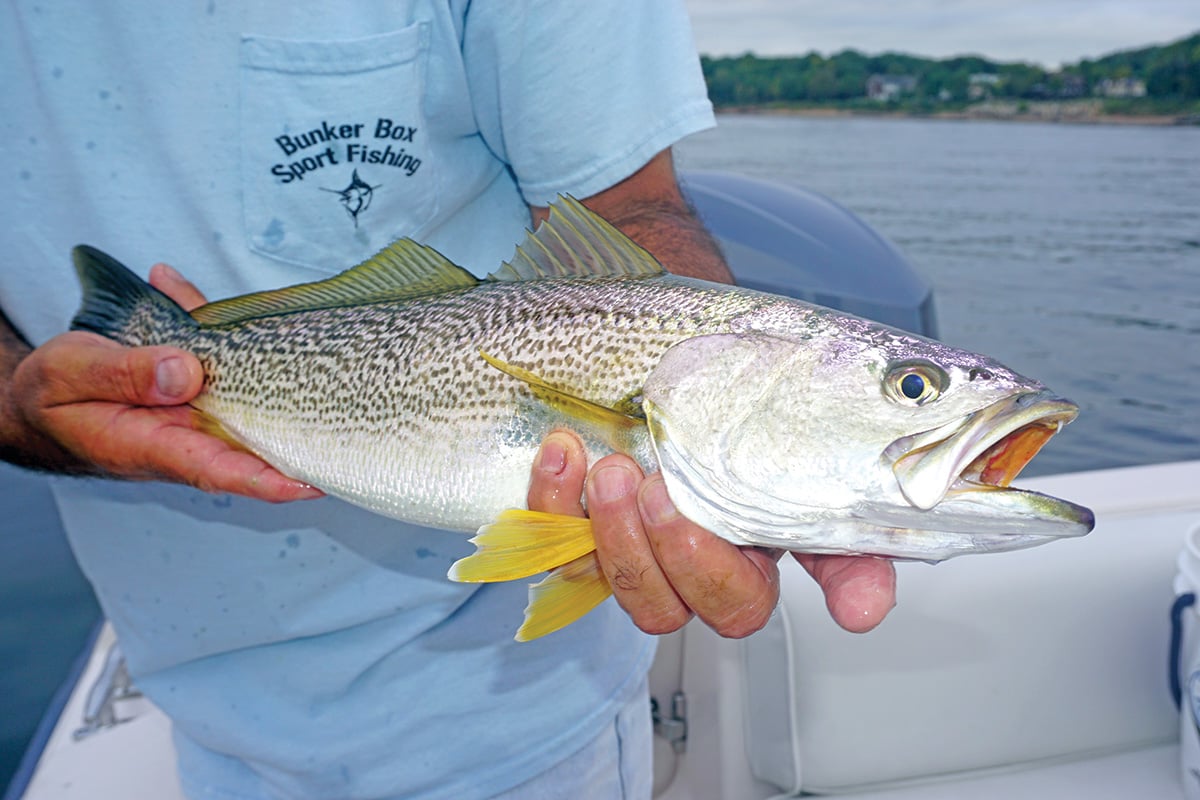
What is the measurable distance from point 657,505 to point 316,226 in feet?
3.00

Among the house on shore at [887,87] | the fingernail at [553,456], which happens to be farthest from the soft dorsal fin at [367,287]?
the house on shore at [887,87]

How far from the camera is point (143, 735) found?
3135 millimetres

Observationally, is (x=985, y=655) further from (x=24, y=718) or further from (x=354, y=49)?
(x=24, y=718)

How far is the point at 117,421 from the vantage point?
165cm

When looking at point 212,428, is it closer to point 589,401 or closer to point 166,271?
point 166,271

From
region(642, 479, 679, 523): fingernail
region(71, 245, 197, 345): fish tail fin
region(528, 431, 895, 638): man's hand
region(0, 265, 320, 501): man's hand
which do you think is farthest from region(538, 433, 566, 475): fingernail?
region(71, 245, 197, 345): fish tail fin


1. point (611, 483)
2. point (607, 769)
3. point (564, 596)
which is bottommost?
point (607, 769)

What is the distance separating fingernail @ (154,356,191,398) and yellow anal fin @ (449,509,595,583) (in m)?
0.67

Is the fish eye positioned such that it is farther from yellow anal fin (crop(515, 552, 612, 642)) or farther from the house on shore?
the house on shore

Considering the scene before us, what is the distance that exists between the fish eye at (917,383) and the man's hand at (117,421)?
3.47 ft

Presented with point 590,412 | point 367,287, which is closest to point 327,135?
point 367,287

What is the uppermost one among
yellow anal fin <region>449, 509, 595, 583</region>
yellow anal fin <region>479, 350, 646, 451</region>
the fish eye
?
the fish eye

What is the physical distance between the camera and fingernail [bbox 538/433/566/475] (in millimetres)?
1480

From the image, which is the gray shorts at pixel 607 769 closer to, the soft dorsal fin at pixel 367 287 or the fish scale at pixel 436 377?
the fish scale at pixel 436 377
